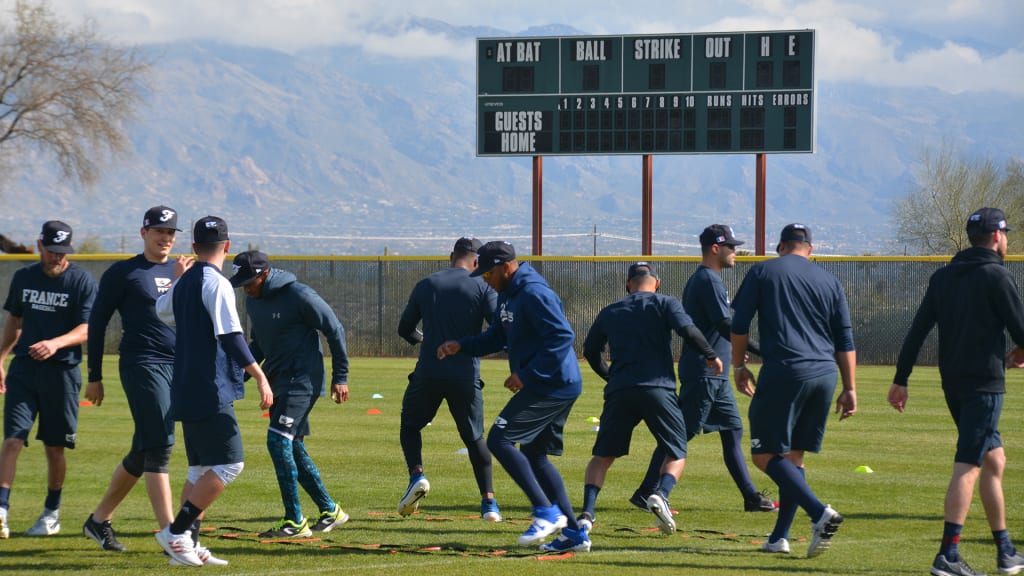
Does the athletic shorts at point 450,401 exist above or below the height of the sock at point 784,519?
above

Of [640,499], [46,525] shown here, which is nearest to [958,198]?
[640,499]

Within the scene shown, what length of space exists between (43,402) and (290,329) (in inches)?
68.7

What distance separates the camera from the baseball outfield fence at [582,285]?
93.2 ft

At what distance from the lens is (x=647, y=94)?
29.0 meters

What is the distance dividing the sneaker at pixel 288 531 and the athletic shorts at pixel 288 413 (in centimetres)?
57

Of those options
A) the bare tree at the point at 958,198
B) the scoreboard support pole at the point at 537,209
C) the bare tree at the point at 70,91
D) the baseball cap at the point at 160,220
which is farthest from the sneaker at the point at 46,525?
the bare tree at the point at 958,198

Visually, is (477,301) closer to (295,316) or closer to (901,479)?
(295,316)

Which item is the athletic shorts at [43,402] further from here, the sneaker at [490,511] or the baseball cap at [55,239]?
the sneaker at [490,511]

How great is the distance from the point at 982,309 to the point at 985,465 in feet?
2.93

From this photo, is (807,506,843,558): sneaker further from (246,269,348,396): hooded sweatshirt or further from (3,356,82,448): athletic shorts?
(3,356,82,448): athletic shorts

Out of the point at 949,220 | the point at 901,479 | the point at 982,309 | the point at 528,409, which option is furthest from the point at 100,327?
the point at 949,220

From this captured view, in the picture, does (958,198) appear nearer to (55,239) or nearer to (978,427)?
(978,427)

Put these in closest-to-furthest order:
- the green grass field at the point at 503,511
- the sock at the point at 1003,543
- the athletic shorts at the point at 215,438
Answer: the sock at the point at 1003,543
the athletic shorts at the point at 215,438
the green grass field at the point at 503,511

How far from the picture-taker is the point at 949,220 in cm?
6494
